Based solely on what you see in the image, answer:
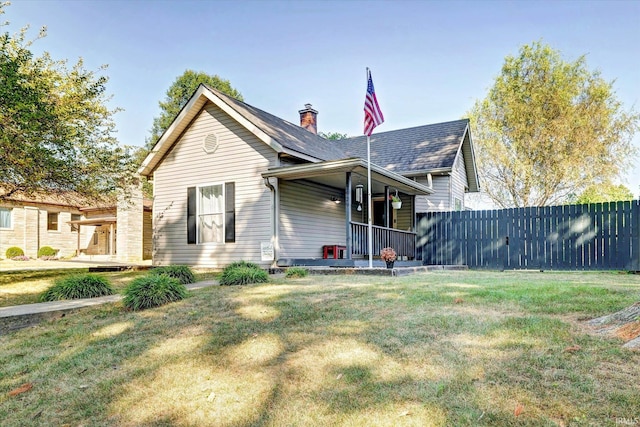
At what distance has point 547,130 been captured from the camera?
22.4 m

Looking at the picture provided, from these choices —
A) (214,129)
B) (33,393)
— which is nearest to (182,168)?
(214,129)

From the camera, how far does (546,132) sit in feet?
73.3

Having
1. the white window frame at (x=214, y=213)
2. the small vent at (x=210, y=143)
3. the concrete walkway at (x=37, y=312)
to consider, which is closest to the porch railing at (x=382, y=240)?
the white window frame at (x=214, y=213)

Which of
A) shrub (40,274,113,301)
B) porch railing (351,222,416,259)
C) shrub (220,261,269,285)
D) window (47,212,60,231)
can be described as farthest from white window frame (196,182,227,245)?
window (47,212,60,231)

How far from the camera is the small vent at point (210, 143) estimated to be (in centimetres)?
1187

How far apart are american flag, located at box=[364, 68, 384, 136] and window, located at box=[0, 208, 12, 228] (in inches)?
821

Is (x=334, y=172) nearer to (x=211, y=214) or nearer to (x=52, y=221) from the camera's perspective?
(x=211, y=214)

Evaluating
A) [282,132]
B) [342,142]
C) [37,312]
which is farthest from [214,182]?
[342,142]

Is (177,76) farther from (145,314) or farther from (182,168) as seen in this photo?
(145,314)

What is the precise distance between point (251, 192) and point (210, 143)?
82.0 inches

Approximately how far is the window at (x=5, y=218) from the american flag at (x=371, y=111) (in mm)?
20862

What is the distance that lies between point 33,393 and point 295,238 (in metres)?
8.45

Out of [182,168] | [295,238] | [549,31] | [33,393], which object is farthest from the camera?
[549,31]

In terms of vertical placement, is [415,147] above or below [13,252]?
above
